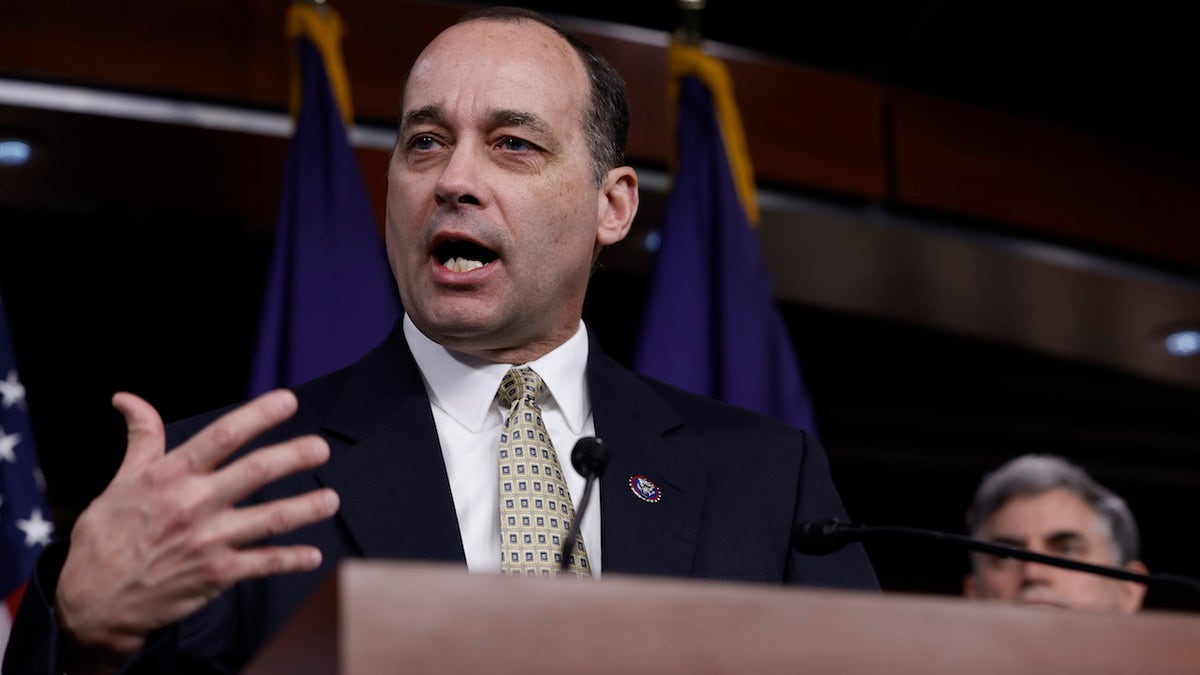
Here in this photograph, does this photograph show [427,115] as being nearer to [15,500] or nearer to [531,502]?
[531,502]

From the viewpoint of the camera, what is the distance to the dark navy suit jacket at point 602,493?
1688mm

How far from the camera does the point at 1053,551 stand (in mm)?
3756

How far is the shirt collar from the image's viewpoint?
1.96 meters

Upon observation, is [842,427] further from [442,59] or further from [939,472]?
[442,59]

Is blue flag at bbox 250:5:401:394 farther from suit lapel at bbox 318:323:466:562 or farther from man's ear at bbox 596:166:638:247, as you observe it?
suit lapel at bbox 318:323:466:562

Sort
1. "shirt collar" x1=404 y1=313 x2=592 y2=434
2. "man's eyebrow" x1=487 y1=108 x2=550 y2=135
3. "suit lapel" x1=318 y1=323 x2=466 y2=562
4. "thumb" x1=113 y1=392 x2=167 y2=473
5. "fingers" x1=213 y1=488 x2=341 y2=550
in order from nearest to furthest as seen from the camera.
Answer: "fingers" x1=213 y1=488 x2=341 y2=550, "thumb" x1=113 y1=392 x2=167 y2=473, "suit lapel" x1=318 y1=323 x2=466 y2=562, "shirt collar" x1=404 y1=313 x2=592 y2=434, "man's eyebrow" x1=487 y1=108 x2=550 y2=135

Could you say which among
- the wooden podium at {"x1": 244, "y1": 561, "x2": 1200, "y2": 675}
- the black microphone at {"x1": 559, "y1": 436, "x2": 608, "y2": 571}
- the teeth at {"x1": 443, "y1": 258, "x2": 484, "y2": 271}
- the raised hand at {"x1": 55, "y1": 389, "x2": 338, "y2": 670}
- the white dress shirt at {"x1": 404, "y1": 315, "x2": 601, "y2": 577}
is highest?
the teeth at {"x1": 443, "y1": 258, "x2": 484, "y2": 271}

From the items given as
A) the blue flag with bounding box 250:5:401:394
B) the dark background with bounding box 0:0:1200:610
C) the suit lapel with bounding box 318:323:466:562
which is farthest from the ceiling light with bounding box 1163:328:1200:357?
the suit lapel with bounding box 318:323:466:562

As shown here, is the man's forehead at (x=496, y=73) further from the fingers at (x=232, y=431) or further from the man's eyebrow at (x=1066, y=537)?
the man's eyebrow at (x=1066, y=537)

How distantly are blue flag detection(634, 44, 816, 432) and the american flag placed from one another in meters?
1.25

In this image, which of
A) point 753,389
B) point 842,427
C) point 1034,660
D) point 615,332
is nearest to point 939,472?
point 842,427

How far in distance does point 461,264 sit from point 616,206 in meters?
0.39

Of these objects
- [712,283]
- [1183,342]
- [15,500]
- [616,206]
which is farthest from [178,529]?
[1183,342]

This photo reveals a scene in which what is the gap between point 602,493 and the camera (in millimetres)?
1850
